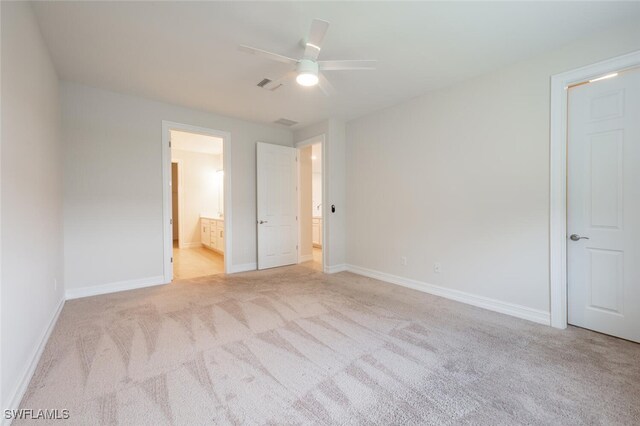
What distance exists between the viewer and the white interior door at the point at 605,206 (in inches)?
90.6

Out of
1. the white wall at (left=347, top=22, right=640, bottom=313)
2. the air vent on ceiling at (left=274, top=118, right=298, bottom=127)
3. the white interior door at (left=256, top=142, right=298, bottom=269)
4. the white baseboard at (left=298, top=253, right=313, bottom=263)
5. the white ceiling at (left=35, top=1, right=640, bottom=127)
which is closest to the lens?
the white ceiling at (left=35, top=1, right=640, bottom=127)

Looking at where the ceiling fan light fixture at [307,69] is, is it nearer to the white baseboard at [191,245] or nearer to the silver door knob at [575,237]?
the silver door knob at [575,237]

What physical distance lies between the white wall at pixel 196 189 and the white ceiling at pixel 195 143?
237 mm

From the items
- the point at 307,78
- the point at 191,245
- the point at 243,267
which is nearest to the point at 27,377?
the point at 307,78

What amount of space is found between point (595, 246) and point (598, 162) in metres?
0.75

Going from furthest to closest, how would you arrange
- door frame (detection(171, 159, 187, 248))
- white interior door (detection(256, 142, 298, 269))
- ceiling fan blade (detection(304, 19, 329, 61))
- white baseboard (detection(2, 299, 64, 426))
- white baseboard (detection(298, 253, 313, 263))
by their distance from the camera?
door frame (detection(171, 159, 187, 248)) < white baseboard (detection(298, 253, 313, 263)) < white interior door (detection(256, 142, 298, 269)) < ceiling fan blade (detection(304, 19, 329, 61)) < white baseboard (detection(2, 299, 64, 426))

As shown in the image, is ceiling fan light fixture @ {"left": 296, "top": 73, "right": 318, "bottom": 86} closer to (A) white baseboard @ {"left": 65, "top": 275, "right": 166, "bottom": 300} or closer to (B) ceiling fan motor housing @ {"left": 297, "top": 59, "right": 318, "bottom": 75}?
A: (B) ceiling fan motor housing @ {"left": 297, "top": 59, "right": 318, "bottom": 75}

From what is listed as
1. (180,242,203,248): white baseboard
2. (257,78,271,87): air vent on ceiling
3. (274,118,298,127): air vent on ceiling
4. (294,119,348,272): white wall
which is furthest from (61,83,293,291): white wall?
(180,242,203,248): white baseboard

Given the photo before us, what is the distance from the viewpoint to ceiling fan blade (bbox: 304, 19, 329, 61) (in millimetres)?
1820

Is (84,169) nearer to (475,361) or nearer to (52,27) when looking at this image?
(52,27)

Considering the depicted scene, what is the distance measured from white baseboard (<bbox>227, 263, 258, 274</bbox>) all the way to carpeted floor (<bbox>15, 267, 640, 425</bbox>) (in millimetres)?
1503

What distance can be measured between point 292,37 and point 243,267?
11.9 ft

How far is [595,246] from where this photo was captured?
2.50m

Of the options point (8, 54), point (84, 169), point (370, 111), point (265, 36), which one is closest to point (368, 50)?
point (265, 36)
